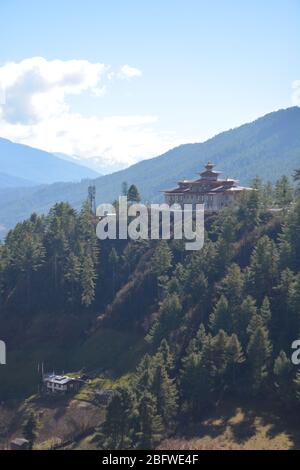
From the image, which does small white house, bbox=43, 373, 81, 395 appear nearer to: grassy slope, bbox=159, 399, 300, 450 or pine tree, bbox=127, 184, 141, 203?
grassy slope, bbox=159, 399, 300, 450

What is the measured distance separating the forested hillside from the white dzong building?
20.3ft

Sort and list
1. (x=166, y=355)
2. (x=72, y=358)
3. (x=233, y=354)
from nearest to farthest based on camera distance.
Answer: (x=233, y=354) → (x=166, y=355) → (x=72, y=358)

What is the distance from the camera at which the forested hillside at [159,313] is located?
5450cm

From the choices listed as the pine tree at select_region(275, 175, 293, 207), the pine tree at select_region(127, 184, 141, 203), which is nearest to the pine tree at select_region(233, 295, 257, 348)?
the pine tree at select_region(275, 175, 293, 207)

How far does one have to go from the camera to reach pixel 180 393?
189 feet

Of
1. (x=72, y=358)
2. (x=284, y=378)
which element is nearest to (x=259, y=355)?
(x=284, y=378)

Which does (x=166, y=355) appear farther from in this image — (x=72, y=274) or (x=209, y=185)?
(x=209, y=185)

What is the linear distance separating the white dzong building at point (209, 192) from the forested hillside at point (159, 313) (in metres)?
6.19

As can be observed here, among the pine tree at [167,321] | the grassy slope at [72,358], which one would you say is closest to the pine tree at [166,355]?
the pine tree at [167,321]

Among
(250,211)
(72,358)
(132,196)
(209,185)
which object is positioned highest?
(209,185)

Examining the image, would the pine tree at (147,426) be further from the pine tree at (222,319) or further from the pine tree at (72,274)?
the pine tree at (72,274)

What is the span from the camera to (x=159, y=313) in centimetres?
7112

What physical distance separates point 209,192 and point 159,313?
36.7m

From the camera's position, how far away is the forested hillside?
5450cm
